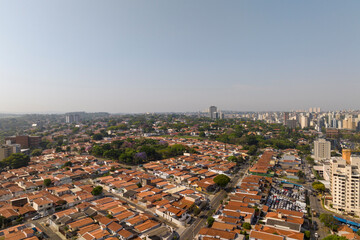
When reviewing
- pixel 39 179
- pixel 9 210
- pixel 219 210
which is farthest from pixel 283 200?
pixel 39 179

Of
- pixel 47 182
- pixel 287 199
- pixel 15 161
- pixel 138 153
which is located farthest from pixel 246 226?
pixel 15 161

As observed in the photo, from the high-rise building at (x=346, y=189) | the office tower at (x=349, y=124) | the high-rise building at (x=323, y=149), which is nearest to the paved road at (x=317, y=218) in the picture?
the high-rise building at (x=346, y=189)

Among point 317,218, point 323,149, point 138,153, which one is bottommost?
point 317,218

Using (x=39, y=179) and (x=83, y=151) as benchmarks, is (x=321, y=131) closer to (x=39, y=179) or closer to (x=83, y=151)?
(x=83, y=151)

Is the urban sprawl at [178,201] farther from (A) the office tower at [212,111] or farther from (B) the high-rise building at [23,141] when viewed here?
(A) the office tower at [212,111]

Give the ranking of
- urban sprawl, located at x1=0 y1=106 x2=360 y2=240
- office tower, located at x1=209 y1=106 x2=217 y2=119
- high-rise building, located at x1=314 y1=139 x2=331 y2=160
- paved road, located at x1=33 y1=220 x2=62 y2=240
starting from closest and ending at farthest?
paved road, located at x1=33 y1=220 x2=62 y2=240, urban sprawl, located at x1=0 y1=106 x2=360 y2=240, high-rise building, located at x1=314 y1=139 x2=331 y2=160, office tower, located at x1=209 y1=106 x2=217 y2=119

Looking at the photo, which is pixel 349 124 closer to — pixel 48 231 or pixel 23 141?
pixel 48 231

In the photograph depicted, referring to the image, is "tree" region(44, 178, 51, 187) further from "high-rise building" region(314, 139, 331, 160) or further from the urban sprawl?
"high-rise building" region(314, 139, 331, 160)

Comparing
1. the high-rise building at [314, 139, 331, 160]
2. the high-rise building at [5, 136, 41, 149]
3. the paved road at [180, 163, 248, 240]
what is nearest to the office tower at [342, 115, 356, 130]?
the high-rise building at [314, 139, 331, 160]

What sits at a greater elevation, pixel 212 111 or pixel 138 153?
pixel 212 111

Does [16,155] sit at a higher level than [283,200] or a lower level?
higher

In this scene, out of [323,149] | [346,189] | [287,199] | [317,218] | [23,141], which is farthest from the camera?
[23,141]
